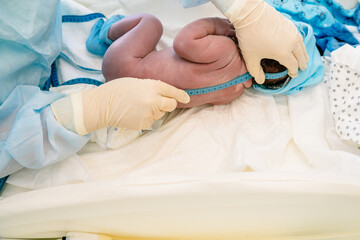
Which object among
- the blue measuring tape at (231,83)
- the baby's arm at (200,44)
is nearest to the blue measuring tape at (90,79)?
the blue measuring tape at (231,83)

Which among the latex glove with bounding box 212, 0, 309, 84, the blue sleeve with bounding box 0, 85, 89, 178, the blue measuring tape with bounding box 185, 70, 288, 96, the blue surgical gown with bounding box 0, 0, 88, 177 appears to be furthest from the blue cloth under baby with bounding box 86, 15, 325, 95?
the blue sleeve with bounding box 0, 85, 89, 178

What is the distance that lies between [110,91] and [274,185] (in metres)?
0.57

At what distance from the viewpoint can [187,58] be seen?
1.06 metres

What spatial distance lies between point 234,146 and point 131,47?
20.1 inches

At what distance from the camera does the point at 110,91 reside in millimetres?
968

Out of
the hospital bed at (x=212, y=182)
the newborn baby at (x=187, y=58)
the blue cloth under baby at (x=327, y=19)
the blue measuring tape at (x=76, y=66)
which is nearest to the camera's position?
the hospital bed at (x=212, y=182)

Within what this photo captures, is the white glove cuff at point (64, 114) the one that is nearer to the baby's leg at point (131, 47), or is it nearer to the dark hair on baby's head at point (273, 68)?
the baby's leg at point (131, 47)

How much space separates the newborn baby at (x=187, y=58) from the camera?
104 cm

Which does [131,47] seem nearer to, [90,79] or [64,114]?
[90,79]

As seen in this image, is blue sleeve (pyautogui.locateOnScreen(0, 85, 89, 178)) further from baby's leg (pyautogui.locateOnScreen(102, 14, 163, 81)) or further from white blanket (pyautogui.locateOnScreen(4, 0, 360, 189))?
baby's leg (pyautogui.locateOnScreen(102, 14, 163, 81))

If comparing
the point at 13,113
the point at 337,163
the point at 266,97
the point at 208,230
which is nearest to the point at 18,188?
the point at 13,113

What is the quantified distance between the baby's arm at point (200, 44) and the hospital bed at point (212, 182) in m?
0.23

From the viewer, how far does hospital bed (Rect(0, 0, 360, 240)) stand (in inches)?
31.4

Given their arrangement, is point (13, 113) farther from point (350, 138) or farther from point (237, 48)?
point (350, 138)
